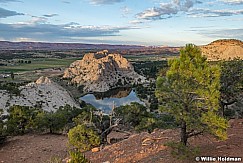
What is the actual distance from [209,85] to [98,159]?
7588mm

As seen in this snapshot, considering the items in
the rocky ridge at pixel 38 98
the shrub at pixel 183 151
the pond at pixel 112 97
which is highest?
the shrub at pixel 183 151

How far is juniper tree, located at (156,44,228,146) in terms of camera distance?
1066 cm

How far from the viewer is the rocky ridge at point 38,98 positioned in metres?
46.7

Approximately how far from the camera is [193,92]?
10.9 metres

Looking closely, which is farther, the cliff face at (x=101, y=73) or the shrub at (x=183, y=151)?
the cliff face at (x=101, y=73)

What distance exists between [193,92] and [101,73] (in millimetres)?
76667

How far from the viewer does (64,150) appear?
1988cm

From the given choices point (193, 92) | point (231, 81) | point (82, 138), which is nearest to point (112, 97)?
point (82, 138)

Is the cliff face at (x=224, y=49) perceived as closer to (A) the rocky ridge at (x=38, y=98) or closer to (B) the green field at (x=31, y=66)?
(B) the green field at (x=31, y=66)

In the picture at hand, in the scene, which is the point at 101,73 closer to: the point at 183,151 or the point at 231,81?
the point at 231,81

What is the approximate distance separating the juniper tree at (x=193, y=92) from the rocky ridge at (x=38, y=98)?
120 ft

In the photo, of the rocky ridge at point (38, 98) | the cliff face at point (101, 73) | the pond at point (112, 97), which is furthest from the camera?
the cliff face at point (101, 73)

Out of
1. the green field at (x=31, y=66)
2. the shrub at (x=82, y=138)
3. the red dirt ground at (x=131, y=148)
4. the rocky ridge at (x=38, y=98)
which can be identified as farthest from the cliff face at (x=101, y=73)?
the shrub at (x=82, y=138)

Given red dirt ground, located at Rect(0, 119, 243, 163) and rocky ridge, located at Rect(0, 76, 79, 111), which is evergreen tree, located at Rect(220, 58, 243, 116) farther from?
rocky ridge, located at Rect(0, 76, 79, 111)
